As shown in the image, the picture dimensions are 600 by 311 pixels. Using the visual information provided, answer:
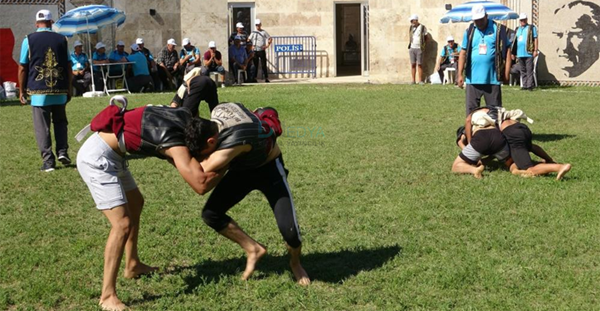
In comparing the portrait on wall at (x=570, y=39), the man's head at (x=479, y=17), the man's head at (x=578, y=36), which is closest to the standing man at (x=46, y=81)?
the man's head at (x=479, y=17)

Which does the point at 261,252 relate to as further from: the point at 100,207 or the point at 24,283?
the point at 24,283

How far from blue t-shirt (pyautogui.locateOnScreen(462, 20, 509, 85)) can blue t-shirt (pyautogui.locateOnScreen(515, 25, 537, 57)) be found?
9.96 meters

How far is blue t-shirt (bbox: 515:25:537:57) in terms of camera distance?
20.9 meters

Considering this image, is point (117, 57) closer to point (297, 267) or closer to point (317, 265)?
point (317, 265)

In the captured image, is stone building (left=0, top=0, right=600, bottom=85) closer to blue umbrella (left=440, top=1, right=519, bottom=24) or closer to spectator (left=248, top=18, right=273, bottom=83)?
spectator (left=248, top=18, right=273, bottom=83)

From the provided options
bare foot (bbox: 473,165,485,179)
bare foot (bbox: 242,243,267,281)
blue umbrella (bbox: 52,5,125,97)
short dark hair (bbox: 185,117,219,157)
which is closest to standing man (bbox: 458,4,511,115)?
bare foot (bbox: 473,165,485,179)

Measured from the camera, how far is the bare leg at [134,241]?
574 cm

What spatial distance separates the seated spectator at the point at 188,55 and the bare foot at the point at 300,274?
17084 mm

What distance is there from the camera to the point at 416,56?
77.7 feet

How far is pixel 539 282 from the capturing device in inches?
219

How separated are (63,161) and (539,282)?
→ 671 cm

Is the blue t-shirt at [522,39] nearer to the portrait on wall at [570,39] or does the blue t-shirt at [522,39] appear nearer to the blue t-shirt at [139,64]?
the portrait on wall at [570,39]

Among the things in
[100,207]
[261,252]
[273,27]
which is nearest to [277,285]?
[261,252]

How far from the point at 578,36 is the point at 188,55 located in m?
10.5
